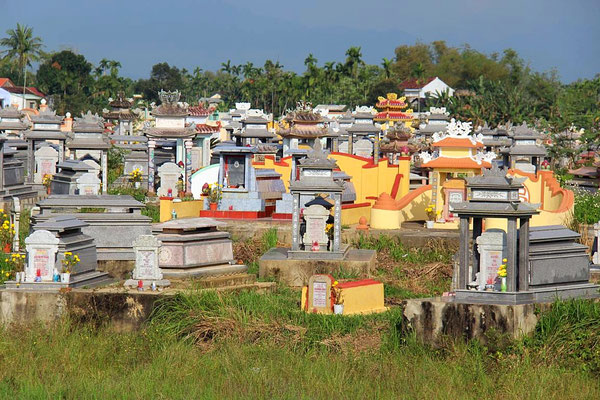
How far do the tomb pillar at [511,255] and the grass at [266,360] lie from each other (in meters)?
0.85

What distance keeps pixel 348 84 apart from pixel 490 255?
92871mm

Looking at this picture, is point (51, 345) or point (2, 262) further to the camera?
point (2, 262)

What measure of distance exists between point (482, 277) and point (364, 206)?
41.9 feet

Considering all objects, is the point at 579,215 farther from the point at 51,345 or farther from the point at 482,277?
the point at 51,345

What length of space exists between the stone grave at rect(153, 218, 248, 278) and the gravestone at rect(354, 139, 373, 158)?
3264 cm

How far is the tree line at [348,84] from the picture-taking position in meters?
80.8

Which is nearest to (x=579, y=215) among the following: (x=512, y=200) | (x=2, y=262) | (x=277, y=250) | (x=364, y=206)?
(x=364, y=206)

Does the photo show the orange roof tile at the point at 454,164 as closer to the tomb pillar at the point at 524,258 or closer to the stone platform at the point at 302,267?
the stone platform at the point at 302,267

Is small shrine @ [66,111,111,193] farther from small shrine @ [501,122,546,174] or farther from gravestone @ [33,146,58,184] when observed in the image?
small shrine @ [501,122,546,174]

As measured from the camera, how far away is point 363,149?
185ft

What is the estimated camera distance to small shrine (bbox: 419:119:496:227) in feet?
102

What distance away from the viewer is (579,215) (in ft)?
104

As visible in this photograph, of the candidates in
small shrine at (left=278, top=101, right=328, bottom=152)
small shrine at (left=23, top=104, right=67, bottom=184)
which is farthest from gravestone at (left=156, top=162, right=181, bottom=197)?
small shrine at (left=23, top=104, right=67, bottom=184)

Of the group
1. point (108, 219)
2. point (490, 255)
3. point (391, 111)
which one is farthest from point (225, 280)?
point (391, 111)
